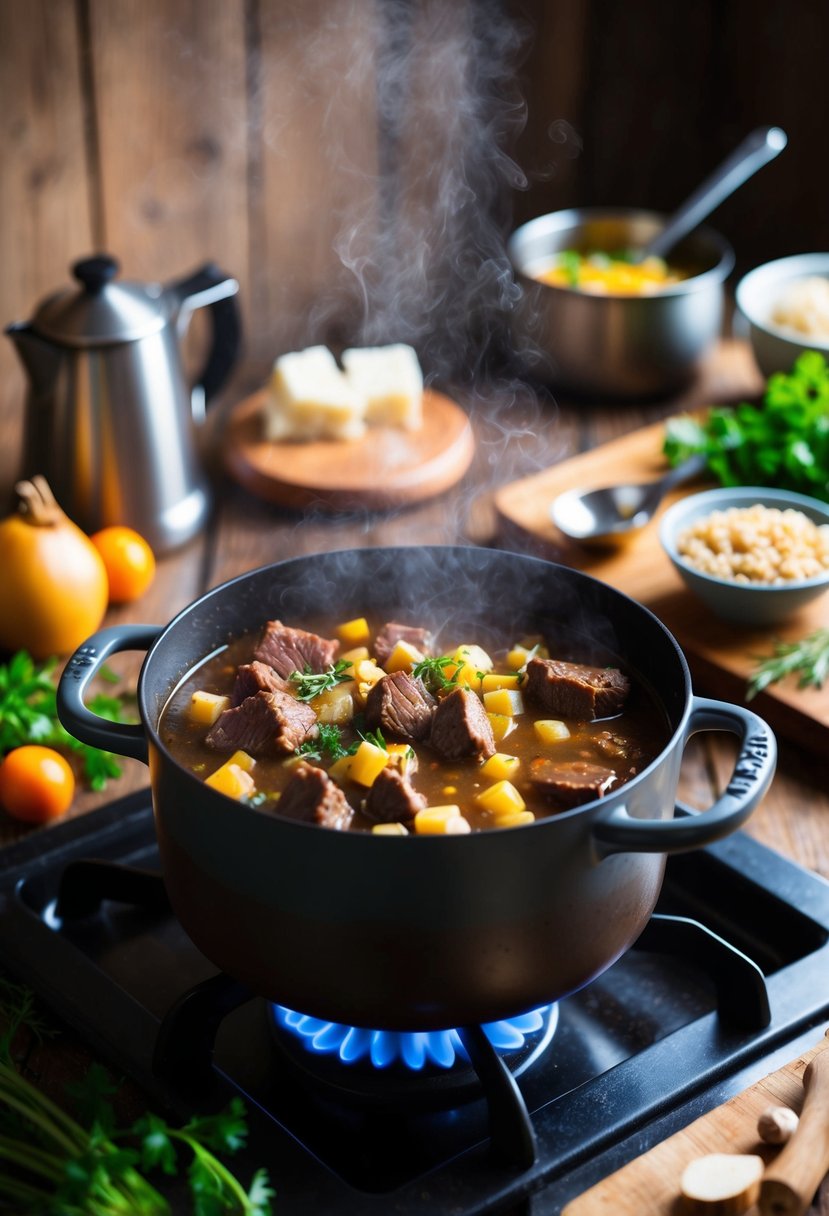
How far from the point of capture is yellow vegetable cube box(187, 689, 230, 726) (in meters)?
1.94

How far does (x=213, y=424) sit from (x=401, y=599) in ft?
5.27

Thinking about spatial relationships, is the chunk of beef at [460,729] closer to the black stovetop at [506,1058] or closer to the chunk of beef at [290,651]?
the chunk of beef at [290,651]

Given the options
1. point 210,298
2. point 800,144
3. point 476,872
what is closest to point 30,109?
point 210,298

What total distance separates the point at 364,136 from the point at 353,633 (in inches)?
82.5

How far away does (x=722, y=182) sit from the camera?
3.57 m

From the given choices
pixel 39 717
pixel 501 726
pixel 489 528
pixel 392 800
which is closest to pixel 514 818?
pixel 392 800

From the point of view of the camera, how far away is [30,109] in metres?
3.29

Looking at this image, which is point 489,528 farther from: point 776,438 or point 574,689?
point 574,689

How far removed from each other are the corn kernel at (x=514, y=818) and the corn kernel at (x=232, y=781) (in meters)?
0.33

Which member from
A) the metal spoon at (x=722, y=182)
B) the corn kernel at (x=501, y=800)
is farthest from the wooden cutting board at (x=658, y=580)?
the corn kernel at (x=501, y=800)

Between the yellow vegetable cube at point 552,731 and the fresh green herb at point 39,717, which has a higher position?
the yellow vegetable cube at point 552,731

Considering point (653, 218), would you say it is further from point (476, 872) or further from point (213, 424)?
point (476, 872)

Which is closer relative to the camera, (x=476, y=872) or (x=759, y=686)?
(x=476, y=872)

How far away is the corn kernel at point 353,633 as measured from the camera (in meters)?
2.14
